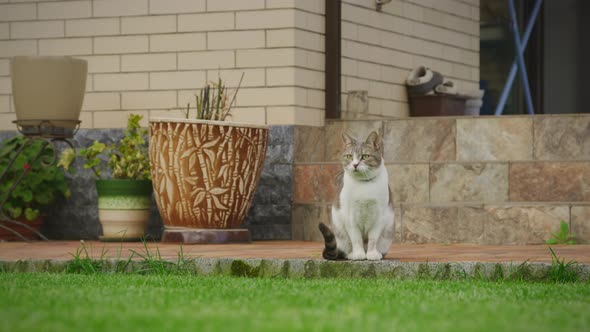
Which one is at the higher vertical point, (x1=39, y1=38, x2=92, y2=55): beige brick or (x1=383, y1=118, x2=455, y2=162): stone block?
(x1=39, y1=38, x2=92, y2=55): beige brick

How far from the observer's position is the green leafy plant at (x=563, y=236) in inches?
261

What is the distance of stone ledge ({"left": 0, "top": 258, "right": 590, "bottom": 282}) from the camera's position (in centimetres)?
487

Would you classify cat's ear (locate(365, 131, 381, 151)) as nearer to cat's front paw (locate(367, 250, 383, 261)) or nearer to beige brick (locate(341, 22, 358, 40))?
cat's front paw (locate(367, 250, 383, 261))

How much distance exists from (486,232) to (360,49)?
2.02 meters

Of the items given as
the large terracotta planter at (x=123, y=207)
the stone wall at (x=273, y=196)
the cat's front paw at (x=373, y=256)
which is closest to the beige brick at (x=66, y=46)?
the stone wall at (x=273, y=196)

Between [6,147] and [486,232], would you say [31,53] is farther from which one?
[486,232]

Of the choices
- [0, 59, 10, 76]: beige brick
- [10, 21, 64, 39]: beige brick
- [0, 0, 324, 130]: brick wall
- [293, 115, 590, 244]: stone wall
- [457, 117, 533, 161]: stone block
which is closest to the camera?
[293, 115, 590, 244]: stone wall

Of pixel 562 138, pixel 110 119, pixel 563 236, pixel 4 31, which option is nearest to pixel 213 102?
pixel 110 119

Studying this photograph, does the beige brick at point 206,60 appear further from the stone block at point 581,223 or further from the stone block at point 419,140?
the stone block at point 581,223

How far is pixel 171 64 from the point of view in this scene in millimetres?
7961

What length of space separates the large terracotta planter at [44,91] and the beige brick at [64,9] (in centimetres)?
79

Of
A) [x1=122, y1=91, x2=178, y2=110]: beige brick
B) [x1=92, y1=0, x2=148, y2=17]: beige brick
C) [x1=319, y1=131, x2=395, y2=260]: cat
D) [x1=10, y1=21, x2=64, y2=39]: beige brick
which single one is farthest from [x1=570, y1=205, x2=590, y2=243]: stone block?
[x1=10, y1=21, x2=64, y2=39]: beige brick

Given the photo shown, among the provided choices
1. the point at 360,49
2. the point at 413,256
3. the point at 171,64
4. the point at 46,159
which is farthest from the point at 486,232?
the point at 46,159

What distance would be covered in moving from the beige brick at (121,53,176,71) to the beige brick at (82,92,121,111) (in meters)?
0.22
